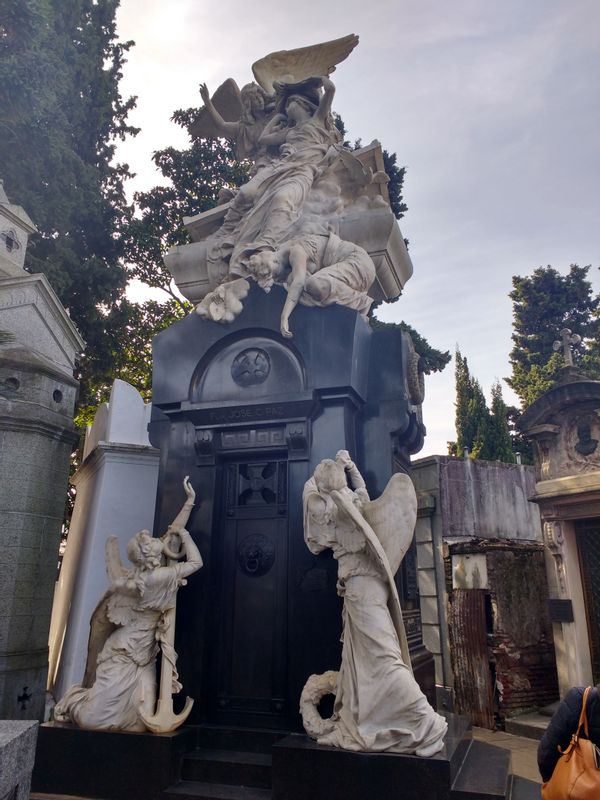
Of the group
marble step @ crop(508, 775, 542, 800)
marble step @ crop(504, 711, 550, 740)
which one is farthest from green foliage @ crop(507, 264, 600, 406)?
marble step @ crop(508, 775, 542, 800)

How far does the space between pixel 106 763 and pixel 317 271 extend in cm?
433

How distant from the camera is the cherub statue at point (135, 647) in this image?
A: 4.30 metres

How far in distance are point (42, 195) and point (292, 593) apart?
37.6 feet

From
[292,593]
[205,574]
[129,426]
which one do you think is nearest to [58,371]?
[129,426]

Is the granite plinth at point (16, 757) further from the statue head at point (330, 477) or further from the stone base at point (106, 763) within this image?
the statue head at point (330, 477)

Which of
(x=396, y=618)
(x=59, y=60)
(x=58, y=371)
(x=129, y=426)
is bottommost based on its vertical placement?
(x=396, y=618)

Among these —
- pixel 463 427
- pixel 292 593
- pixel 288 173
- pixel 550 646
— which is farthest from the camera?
pixel 463 427

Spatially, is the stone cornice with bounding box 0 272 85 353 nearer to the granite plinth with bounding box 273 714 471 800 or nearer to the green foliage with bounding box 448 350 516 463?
the granite plinth with bounding box 273 714 471 800

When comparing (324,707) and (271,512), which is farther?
(271,512)

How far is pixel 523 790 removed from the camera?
427cm

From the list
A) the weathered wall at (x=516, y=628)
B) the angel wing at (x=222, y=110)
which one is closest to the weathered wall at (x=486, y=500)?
the weathered wall at (x=516, y=628)

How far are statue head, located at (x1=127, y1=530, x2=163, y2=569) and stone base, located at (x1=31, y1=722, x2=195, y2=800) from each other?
3.76ft

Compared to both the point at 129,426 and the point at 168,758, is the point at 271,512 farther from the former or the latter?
the point at 129,426

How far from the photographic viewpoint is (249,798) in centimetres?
386
